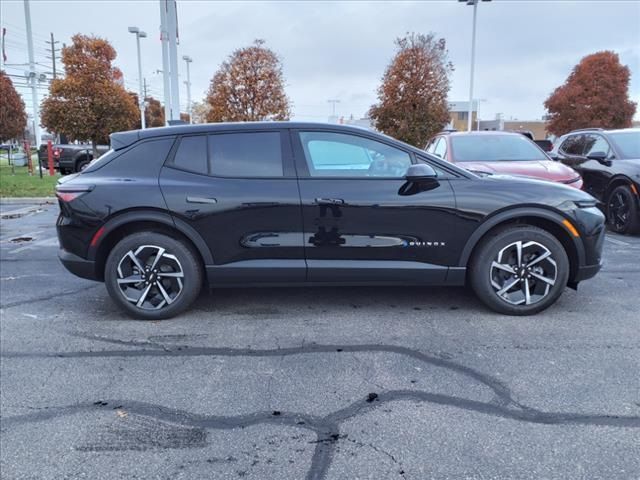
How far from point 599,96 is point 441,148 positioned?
29881mm

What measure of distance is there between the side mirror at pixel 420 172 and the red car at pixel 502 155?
2.82 metres

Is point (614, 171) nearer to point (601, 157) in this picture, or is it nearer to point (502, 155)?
point (601, 157)

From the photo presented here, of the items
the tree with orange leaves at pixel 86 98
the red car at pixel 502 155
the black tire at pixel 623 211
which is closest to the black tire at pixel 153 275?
the red car at pixel 502 155

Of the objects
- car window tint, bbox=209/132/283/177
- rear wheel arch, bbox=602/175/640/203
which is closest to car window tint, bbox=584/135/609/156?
rear wheel arch, bbox=602/175/640/203

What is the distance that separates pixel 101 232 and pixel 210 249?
93 cm

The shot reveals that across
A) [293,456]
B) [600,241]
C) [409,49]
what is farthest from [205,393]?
[409,49]

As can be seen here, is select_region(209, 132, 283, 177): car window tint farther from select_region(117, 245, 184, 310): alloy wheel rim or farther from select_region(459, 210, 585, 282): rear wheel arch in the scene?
select_region(459, 210, 585, 282): rear wheel arch

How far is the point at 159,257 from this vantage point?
4.20 m

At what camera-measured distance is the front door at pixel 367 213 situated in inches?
161

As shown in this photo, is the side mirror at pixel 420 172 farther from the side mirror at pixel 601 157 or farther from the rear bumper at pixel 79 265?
the side mirror at pixel 601 157

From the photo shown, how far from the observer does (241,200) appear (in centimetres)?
410

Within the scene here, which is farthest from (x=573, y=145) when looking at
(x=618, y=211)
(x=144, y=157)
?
(x=144, y=157)

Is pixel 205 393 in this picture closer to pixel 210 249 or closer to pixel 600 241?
pixel 210 249

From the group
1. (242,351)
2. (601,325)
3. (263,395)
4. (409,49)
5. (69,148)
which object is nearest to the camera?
(263,395)
